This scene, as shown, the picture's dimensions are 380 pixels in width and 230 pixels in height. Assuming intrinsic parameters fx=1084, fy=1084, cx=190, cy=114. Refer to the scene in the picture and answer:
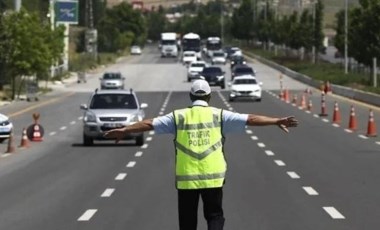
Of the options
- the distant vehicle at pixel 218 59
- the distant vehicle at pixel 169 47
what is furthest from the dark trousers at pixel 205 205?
the distant vehicle at pixel 169 47

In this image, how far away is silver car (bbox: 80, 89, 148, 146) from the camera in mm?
28859

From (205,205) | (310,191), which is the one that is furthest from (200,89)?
(310,191)

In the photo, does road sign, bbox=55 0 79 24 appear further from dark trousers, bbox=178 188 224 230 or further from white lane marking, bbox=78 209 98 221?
dark trousers, bbox=178 188 224 230

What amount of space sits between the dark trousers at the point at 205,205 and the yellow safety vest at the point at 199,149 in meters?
0.07

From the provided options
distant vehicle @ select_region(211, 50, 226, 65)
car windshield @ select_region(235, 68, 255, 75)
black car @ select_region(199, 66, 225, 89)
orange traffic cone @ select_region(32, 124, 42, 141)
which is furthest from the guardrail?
orange traffic cone @ select_region(32, 124, 42, 141)

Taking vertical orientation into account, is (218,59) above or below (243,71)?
below

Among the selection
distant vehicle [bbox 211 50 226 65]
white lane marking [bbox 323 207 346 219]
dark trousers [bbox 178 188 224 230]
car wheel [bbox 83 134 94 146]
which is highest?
dark trousers [bbox 178 188 224 230]

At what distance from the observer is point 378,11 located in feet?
197

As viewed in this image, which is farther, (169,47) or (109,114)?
(169,47)

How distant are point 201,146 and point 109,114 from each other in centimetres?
2084

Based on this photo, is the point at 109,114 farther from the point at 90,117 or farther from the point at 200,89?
the point at 200,89

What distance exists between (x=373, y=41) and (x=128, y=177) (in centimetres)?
4174

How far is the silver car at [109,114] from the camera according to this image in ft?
94.7

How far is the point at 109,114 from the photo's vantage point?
2912 cm
